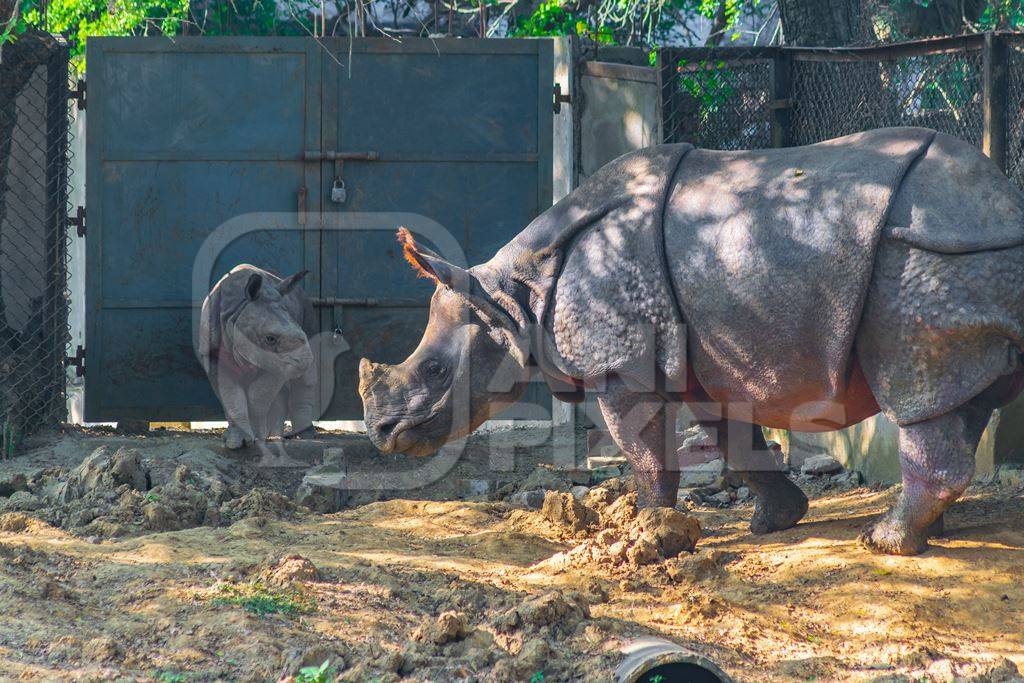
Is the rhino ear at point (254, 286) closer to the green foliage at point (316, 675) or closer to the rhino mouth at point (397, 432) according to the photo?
the rhino mouth at point (397, 432)

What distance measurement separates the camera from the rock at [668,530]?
238 inches

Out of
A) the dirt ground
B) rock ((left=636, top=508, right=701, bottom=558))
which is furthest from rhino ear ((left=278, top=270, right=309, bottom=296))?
rock ((left=636, top=508, right=701, bottom=558))

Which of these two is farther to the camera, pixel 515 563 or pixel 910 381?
pixel 515 563

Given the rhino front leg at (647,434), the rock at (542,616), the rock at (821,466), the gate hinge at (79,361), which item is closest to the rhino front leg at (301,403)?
the gate hinge at (79,361)

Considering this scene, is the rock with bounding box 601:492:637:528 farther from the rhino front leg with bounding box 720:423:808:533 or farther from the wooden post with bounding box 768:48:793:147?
the wooden post with bounding box 768:48:793:147

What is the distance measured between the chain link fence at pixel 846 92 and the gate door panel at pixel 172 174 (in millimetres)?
2721

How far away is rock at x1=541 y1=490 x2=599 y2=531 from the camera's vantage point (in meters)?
6.75

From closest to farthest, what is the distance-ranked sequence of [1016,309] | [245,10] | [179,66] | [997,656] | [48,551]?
[997,656] < [1016,309] < [48,551] < [179,66] < [245,10]

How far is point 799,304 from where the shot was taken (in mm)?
5660

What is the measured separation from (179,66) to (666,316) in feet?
16.5

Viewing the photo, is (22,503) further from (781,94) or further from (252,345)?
(781,94)

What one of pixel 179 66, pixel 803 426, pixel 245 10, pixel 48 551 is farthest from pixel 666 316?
pixel 245 10

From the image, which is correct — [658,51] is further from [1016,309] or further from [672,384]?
[1016,309]

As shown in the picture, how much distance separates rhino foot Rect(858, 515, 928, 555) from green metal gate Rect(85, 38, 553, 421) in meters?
4.45
